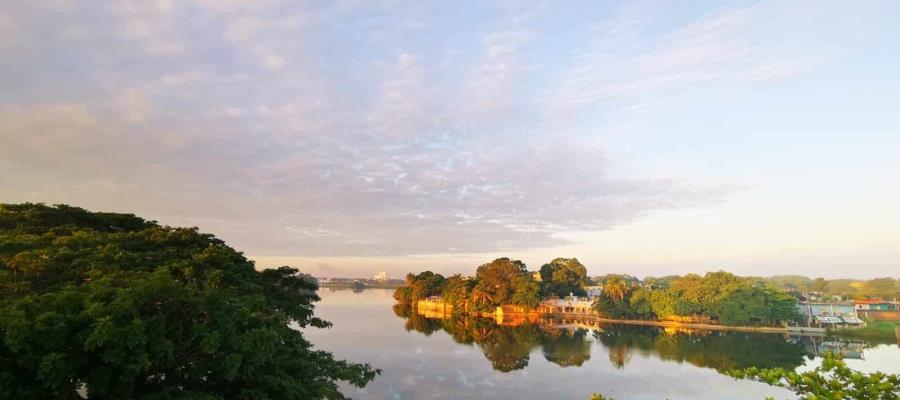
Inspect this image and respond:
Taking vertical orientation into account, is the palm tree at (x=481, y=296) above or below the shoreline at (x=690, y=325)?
above

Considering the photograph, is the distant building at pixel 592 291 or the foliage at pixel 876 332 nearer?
the foliage at pixel 876 332

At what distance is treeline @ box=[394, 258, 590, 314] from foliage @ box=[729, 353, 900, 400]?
7225cm

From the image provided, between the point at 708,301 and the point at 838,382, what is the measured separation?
6099cm

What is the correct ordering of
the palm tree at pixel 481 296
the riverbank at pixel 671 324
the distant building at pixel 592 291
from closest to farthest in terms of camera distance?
the riverbank at pixel 671 324
the palm tree at pixel 481 296
the distant building at pixel 592 291

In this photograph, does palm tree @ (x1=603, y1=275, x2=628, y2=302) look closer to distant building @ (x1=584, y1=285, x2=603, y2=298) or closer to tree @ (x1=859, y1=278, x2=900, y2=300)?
distant building @ (x1=584, y1=285, x2=603, y2=298)

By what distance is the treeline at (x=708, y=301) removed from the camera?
56812 millimetres

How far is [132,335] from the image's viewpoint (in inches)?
360

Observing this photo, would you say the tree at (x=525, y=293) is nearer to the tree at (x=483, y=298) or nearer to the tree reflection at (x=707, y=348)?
the tree at (x=483, y=298)

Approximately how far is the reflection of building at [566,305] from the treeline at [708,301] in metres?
6.59

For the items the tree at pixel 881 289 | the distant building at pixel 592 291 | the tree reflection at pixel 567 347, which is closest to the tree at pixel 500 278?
the distant building at pixel 592 291

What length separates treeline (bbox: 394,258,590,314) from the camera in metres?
79.2

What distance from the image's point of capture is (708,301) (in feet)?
199

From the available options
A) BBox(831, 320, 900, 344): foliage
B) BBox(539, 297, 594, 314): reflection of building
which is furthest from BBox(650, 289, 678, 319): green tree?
BBox(831, 320, 900, 344): foliage

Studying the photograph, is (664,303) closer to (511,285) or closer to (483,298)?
(511,285)
